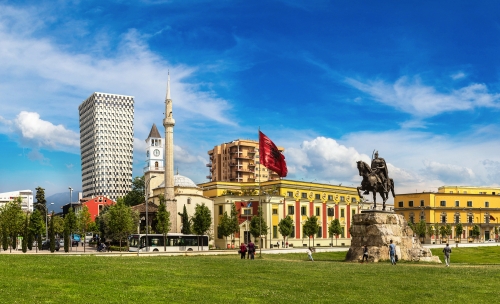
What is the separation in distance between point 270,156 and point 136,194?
346ft

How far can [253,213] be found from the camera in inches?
3944

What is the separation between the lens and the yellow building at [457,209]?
137 m

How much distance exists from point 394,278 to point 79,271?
1616cm

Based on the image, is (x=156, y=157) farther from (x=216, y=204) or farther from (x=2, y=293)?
(x=2, y=293)

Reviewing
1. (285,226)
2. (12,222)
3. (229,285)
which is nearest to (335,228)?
(285,226)

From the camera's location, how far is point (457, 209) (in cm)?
13812

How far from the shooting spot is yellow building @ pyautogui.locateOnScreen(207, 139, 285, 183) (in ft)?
575

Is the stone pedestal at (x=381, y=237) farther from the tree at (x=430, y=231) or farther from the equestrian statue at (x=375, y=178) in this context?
the tree at (x=430, y=231)

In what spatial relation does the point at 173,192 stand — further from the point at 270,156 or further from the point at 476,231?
the point at 476,231

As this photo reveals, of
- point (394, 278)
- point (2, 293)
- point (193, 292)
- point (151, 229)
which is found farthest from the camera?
point (151, 229)

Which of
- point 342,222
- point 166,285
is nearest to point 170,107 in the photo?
point 342,222

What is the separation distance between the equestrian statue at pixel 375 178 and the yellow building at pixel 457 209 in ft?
309

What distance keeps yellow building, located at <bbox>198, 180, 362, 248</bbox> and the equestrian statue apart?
153 ft

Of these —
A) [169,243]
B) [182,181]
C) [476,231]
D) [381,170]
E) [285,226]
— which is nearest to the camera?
[381,170]
